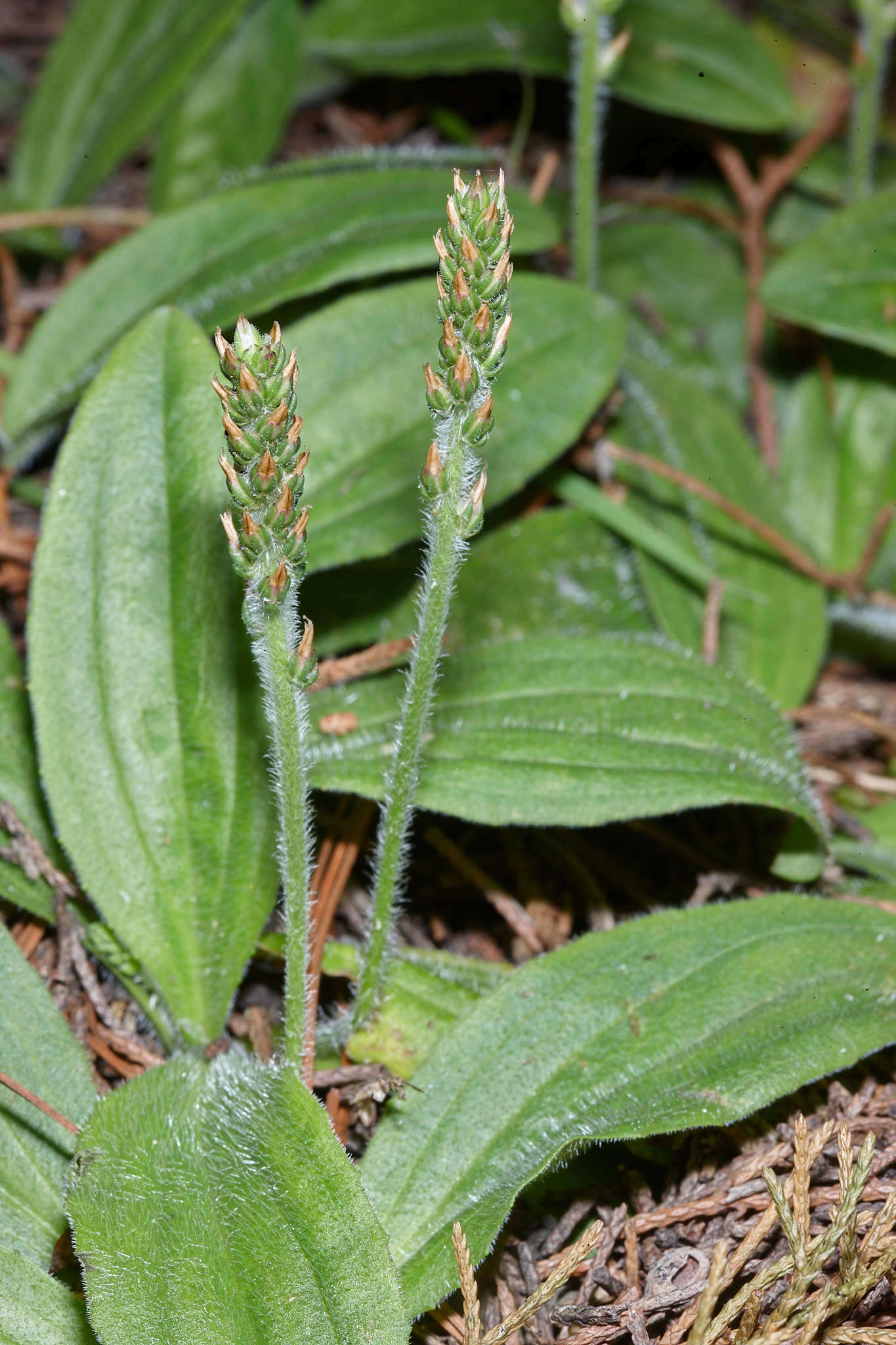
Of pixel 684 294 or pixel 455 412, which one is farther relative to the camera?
pixel 684 294

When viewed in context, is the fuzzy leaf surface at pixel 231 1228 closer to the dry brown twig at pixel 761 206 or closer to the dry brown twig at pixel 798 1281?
the dry brown twig at pixel 798 1281

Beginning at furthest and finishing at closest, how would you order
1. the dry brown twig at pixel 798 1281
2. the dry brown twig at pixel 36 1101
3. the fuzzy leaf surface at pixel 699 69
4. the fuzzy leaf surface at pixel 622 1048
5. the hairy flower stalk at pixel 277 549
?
the fuzzy leaf surface at pixel 699 69 < the dry brown twig at pixel 36 1101 < the fuzzy leaf surface at pixel 622 1048 < the dry brown twig at pixel 798 1281 < the hairy flower stalk at pixel 277 549

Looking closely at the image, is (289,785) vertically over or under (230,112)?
under

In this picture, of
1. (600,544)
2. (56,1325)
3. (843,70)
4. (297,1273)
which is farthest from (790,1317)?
(843,70)

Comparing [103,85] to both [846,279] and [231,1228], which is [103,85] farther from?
[231,1228]

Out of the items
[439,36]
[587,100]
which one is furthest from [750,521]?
[439,36]

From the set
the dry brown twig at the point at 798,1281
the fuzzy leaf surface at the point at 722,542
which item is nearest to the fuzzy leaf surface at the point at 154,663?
A: the dry brown twig at the point at 798,1281

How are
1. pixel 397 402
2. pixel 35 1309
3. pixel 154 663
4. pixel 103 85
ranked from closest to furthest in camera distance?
pixel 35 1309, pixel 154 663, pixel 397 402, pixel 103 85
